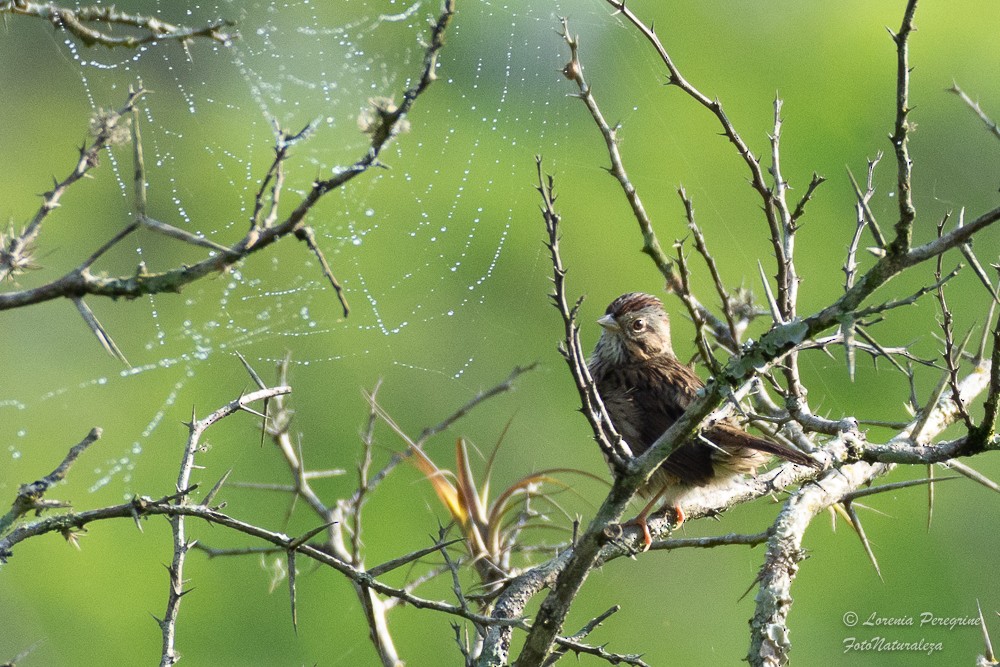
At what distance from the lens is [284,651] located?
8.54m

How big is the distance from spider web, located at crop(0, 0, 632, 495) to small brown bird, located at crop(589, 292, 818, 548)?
4.30 meters

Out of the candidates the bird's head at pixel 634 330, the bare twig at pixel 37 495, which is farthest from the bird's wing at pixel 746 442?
the bare twig at pixel 37 495

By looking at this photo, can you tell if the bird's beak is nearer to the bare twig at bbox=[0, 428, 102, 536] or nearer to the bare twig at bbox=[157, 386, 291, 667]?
the bare twig at bbox=[157, 386, 291, 667]

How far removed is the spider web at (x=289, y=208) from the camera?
8984mm

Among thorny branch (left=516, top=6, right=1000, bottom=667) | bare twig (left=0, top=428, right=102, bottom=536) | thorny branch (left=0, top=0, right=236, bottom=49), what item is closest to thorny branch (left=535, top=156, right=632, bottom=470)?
thorny branch (left=516, top=6, right=1000, bottom=667)

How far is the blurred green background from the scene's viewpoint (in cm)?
852

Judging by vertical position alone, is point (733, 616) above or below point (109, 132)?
above

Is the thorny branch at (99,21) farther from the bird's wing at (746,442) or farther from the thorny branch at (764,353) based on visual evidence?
the bird's wing at (746,442)

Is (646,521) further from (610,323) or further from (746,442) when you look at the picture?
(610,323)

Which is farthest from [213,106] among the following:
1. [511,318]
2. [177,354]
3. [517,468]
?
[517,468]

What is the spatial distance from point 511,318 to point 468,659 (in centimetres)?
914

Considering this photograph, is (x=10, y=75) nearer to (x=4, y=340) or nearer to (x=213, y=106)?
(x=213, y=106)

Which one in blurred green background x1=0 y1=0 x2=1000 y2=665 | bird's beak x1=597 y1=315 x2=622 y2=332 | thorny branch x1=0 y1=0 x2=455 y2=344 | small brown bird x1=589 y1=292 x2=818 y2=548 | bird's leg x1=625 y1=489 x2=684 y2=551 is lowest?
thorny branch x1=0 y1=0 x2=455 y2=344

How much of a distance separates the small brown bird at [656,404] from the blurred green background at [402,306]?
12.0 feet
